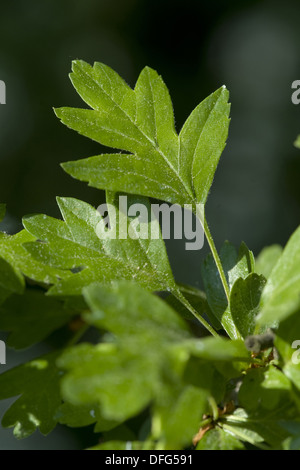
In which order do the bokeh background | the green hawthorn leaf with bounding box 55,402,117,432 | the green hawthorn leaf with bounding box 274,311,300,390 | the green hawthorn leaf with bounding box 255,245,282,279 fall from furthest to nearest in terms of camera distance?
the bokeh background
the green hawthorn leaf with bounding box 255,245,282,279
the green hawthorn leaf with bounding box 55,402,117,432
the green hawthorn leaf with bounding box 274,311,300,390

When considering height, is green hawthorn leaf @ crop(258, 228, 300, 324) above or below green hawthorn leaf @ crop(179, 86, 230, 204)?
below

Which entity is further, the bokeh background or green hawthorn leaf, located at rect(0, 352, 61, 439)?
the bokeh background

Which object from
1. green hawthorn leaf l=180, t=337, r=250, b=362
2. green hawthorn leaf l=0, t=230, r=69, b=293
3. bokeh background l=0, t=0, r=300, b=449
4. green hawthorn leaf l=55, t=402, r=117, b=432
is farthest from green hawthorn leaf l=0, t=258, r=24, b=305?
bokeh background l=0, t=0, r=300, b=449

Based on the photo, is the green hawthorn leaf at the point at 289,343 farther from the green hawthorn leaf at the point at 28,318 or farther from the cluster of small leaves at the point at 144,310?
the green hawthorn leaf at the point at 28,318

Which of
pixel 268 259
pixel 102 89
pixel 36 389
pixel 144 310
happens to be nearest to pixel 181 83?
pixel 268 259

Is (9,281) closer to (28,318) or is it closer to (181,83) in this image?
(28,318)

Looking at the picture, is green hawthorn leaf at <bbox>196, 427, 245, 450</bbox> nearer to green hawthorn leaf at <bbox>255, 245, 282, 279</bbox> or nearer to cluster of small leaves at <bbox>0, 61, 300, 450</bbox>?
cluster of small leaves at <bbox>0, 61, 300, 450</bbox>

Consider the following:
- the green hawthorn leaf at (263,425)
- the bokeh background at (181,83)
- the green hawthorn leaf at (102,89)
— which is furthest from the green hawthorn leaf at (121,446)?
the bokeh background at (181,83)
